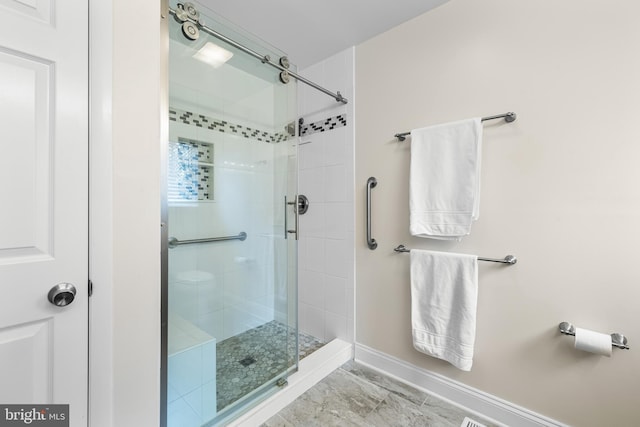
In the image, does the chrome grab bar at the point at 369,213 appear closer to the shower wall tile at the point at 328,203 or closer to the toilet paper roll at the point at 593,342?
the shower wall tile at the point at 328,203

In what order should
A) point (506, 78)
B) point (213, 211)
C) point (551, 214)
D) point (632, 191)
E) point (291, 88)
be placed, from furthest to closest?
point (291, 88) → point (213, 211) → point (506, 78) → point (551, 214) → point (632, 191)

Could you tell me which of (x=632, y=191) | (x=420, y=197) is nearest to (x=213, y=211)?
(x=420, y=197)

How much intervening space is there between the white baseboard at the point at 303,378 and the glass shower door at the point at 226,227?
0.06 meters

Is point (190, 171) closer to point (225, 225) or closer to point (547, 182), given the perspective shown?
point (225, 225)

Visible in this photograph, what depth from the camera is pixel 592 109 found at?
1092mm

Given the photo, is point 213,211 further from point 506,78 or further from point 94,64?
point 506,78

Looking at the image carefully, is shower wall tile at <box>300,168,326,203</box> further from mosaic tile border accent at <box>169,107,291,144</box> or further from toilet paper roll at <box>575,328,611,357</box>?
toilet paper roll at <box>575,328,611,357</box>

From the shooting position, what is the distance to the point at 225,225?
152 cm

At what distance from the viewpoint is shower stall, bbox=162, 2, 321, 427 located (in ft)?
3.74

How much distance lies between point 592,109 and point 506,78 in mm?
374

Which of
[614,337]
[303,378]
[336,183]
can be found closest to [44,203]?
[303,378]

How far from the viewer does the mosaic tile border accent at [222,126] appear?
1200 mm

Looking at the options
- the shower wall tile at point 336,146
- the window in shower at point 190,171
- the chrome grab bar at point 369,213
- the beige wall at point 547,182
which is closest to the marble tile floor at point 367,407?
the beige wall at point 547,182

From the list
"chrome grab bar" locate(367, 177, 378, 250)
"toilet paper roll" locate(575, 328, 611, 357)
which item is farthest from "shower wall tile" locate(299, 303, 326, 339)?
"toilet paper roll" locate(575, 328, 611, 357)
